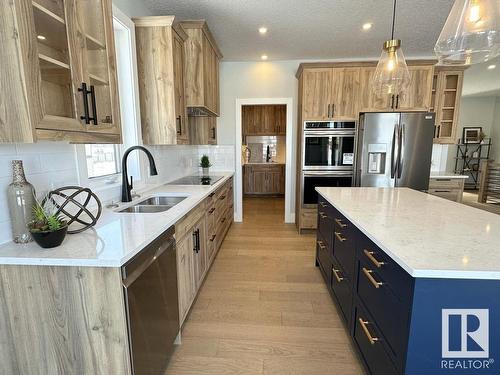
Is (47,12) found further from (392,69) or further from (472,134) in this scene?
(472,134)

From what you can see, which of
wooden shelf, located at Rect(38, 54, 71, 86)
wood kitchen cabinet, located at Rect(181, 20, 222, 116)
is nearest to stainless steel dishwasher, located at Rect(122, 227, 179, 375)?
wooden shelf, located at Rect(38, 54, 71, 86)

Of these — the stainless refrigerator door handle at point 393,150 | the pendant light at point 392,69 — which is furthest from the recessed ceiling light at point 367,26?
the stainless refrigerator door handle at point 393,150

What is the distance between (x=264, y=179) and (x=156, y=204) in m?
4.59

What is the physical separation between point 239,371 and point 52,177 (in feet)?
5.30

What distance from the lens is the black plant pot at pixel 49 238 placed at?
1.11m

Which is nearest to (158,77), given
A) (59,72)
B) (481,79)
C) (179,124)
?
(179,124)

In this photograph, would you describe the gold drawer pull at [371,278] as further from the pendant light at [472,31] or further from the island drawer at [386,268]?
the pendant light at [472,31]

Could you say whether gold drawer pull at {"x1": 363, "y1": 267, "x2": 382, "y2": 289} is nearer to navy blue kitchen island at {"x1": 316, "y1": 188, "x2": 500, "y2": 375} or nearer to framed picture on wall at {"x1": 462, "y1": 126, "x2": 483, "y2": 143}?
navy blue kitchen island at {"x1": 316, "y1": 188, "x2": 500, "y2": 375}

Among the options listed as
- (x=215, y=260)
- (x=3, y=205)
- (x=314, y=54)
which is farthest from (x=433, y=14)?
(x=3, y=205)

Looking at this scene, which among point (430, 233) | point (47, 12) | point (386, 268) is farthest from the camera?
point (430, 233)

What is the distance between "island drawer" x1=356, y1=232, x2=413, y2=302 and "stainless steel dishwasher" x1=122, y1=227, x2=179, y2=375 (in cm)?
115

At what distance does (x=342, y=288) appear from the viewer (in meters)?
1.90

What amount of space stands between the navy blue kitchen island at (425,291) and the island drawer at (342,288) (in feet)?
0.10

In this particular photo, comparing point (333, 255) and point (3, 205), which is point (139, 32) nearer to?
point (3, 205)
